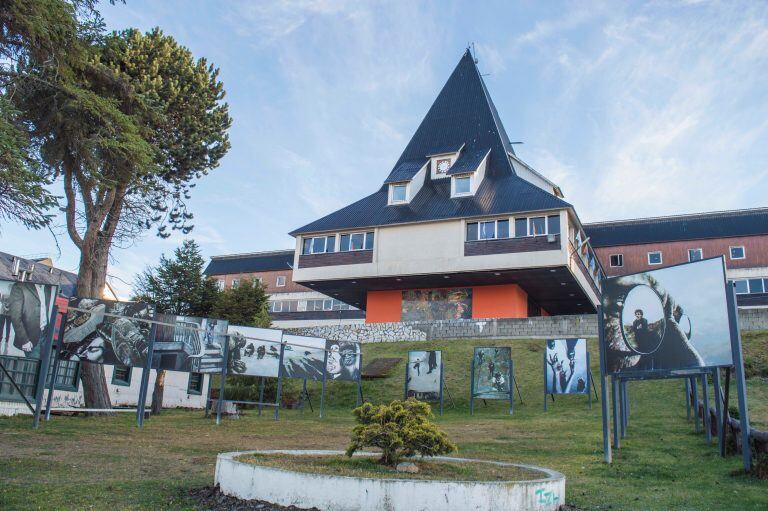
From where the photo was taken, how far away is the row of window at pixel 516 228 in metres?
37.3

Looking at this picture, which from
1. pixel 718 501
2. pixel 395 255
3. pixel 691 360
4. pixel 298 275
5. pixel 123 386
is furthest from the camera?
pixel 298 275

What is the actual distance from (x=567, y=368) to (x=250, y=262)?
2290 inches

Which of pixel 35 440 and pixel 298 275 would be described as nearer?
pixel 35 440

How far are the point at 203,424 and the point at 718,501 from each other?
14.0m

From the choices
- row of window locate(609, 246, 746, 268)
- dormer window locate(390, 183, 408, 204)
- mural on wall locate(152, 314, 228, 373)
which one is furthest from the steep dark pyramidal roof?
mural on wall locate(152, 314, 228, 373)

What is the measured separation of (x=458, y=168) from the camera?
43.3m

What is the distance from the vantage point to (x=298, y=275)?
44094mm

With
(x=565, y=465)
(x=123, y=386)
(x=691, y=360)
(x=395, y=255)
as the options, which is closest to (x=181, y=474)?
(x=565, y=465)

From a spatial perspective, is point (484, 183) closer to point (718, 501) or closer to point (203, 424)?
point (203, 424)

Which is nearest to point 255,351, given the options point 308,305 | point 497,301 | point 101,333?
point 101,333

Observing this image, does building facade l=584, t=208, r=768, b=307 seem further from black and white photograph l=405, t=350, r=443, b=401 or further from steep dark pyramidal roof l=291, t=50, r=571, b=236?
black and white photograph l=405, t=350, r=443, b=401

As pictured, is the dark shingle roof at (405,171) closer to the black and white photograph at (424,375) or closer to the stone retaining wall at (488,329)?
the stone retaining wall at (488,329)

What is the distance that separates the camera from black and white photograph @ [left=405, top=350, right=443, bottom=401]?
25.5 m

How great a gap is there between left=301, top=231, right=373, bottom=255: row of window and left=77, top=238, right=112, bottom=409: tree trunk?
22.8m
